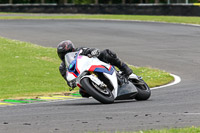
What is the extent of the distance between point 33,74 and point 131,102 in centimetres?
756

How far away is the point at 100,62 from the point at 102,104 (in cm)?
89

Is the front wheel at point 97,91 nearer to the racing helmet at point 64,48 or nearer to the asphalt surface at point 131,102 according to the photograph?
the asphalt surface at point 131,102

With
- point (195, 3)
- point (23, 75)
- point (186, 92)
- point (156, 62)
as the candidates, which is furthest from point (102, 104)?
point (195, 3)

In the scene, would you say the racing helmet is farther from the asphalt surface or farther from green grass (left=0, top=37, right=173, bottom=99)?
green grass (left=0, top=37, right=173, bottom=99)

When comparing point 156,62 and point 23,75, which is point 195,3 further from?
point 23,75

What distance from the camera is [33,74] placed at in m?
18.3

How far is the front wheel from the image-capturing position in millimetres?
10516

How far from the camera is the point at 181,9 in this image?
1724 inches

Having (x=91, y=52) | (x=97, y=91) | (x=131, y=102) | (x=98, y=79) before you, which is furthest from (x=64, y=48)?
(x=131, y=102)

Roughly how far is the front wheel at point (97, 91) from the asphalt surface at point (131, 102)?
0.68 ft

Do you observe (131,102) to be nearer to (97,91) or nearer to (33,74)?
(97,91)

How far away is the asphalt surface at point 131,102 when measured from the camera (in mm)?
8102

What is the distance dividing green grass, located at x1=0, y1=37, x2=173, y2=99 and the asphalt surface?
3.44 ft

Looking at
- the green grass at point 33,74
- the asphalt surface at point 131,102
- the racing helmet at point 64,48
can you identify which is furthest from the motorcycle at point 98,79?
the green grass at point 33,74
